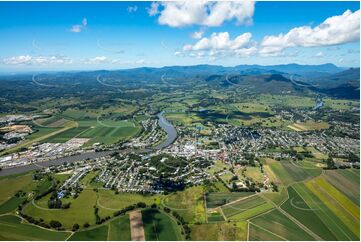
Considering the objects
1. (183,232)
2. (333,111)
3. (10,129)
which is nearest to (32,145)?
(10,129)

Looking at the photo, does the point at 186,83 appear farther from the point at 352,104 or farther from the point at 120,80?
the point at 352,104

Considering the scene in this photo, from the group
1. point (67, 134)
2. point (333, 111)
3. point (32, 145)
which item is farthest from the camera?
point (333, 111)

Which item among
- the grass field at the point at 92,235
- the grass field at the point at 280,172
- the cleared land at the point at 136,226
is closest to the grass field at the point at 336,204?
the grass field at the point at 280,172

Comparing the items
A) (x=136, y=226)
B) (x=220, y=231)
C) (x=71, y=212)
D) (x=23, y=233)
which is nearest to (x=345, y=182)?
(x=220, y=231)

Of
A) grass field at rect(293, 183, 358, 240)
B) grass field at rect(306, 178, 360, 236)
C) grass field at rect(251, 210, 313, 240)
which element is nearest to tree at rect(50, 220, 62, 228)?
grass field at rect(251, 210, 313, 240)

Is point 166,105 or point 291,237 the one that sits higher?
point 291,237

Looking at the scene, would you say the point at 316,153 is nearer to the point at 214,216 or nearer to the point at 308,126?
the point at 308,126

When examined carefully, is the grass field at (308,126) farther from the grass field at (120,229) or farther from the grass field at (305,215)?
the grass field at (120,229)

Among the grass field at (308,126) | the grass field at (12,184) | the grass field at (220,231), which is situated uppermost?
the grass field at (220,231)
